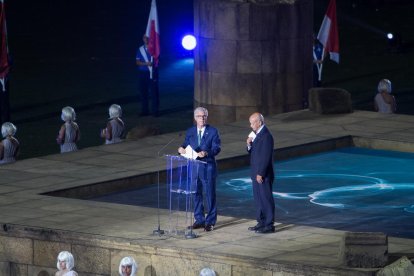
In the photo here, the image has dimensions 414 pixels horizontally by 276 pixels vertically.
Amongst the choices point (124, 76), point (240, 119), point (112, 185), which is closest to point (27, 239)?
point (112, 185)

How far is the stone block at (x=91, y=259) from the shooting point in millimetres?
21719

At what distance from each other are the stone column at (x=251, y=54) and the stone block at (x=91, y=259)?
12549mm

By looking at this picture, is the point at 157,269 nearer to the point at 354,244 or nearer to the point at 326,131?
the point at 354,244

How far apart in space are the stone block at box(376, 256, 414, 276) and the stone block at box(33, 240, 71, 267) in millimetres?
4640

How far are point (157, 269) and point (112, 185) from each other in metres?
5.20

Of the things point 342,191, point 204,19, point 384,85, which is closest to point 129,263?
point 342,191

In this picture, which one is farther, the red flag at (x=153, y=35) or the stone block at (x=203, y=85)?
the red flag at (x=153, y=35)

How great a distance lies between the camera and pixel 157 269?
21406 millimetres

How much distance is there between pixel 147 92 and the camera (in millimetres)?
36188

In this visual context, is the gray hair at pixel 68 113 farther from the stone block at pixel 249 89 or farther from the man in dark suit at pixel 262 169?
the man in dark suit at pixel 262 169

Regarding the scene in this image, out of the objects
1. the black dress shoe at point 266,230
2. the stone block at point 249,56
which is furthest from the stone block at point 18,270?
the stone block at point 249,56

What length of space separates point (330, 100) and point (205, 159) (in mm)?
10529

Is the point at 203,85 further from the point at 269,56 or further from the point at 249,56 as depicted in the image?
the point at 269,56

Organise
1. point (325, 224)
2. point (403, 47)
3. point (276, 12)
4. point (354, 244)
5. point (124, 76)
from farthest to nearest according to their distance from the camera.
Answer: point (403, 47) < point (124, 76) < point (276, 12) < point (325, 224) < point (354, 244)
